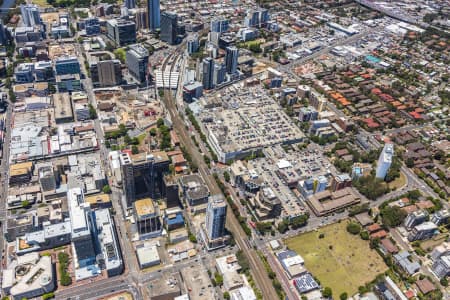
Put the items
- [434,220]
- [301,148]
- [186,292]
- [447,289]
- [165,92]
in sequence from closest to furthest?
[186,292]
[447,289]
[434,220]
[301,148]
[165,92]

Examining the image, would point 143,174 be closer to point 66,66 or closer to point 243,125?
point 243,125

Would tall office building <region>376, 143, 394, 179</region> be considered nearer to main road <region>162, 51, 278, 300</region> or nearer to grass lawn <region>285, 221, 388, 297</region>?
grass lawn <region>285, 221, 388, 297</region>

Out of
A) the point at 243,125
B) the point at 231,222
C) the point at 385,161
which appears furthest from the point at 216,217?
the point at 385,161

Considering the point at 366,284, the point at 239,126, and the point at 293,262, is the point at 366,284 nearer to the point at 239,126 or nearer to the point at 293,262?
the point at 293,262

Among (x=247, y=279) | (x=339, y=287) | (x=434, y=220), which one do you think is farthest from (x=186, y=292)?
(x=434, y=220)

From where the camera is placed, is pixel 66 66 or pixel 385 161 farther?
pixel 66 66
